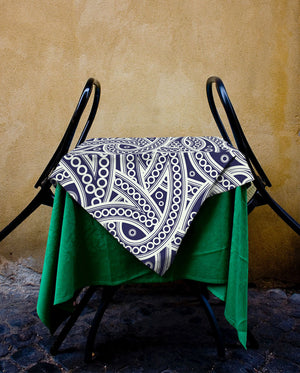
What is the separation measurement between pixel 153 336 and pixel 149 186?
0.79 metres

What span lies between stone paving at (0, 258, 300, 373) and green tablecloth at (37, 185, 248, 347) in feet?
1.02

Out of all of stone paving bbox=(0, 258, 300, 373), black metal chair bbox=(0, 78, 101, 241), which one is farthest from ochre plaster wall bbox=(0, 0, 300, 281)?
black metal chair bbox=(0, 78, 101, 241)

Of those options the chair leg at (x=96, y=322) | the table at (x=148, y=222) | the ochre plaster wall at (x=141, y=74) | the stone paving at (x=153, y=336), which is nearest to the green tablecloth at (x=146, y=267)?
the table at (x=148, y=222)

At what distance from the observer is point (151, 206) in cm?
97

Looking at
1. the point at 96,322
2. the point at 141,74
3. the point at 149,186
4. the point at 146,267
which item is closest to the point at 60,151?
the point at 149,186

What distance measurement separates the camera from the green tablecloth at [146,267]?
38.9 inches

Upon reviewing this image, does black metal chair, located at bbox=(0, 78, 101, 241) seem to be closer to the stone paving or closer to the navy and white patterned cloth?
the navy and white patterned cloth

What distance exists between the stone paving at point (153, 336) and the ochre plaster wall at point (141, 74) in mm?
541

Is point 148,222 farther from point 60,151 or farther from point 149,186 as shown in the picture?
point 60,151

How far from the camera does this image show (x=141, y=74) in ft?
6.48

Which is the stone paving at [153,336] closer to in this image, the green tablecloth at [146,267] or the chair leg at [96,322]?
the chair leg at [96,322]

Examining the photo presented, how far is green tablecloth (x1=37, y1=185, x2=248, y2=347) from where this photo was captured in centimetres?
99

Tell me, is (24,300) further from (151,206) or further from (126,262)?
(151,206)

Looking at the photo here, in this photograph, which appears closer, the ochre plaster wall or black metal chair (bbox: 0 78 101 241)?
black metal chair (bbox: 0 78 101 241)
